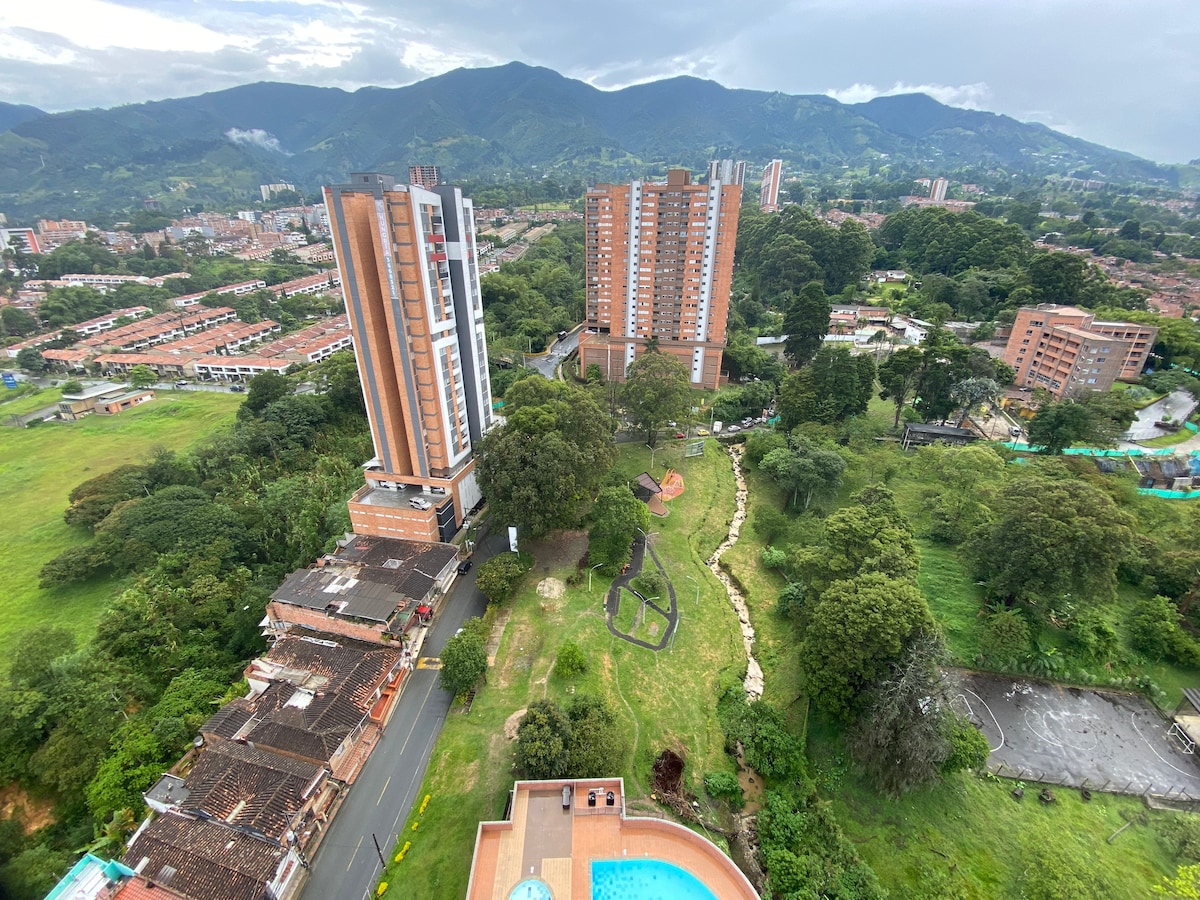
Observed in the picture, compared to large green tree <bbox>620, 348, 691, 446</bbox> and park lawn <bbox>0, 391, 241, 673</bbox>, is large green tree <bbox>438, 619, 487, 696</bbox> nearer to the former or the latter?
park lawn <bbox>0, 391, 241, 673</bbox>

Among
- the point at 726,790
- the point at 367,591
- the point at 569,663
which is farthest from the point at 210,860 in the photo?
the point at 726,790

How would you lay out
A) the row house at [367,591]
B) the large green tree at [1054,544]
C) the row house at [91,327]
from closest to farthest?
the large green tree at [1054,544] → the row house at [367,591] → the row house at [91,327]

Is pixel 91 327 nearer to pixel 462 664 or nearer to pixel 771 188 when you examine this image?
pixel 462 664

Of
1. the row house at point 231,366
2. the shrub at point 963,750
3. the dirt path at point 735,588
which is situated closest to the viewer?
the shrub at point 963,750

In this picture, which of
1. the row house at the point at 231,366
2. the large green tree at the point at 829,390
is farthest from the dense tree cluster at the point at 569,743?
the row house at the point at 231,366

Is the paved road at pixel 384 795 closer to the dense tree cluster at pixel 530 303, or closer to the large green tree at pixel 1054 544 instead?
the large green tree at pixel 1054 544

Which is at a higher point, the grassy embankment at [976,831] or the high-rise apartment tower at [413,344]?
the high-rise apartment tower at [413,344]
